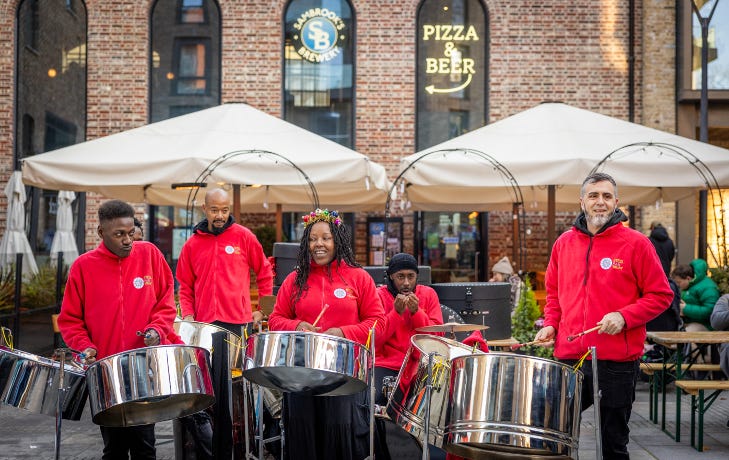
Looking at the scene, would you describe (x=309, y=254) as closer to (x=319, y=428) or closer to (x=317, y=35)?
(x=319, y=428)

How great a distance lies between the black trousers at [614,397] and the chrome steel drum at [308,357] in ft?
3.70

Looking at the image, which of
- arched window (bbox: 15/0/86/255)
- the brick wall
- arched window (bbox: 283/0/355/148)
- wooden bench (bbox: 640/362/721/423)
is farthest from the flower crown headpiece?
arched window (bbox: 15/0/86/255)

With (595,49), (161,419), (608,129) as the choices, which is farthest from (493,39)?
(161,419)

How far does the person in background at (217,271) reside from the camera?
18.7ft

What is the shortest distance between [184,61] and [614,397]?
A: 9.86m

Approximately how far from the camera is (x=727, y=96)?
11.6m

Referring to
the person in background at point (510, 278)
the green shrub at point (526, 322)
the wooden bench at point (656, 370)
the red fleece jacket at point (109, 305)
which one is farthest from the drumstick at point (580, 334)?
the person in background at point (510, 278)

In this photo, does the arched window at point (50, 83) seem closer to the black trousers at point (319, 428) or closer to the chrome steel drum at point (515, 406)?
the black trousers at point (319, 428)

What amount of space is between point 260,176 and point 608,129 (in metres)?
3.55

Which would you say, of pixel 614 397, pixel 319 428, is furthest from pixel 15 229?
pixel 614 397

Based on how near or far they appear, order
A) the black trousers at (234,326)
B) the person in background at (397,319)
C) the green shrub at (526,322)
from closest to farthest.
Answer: the person in background at (397,319)
the black trousers at (234,326)
the green shrub at (526,322)

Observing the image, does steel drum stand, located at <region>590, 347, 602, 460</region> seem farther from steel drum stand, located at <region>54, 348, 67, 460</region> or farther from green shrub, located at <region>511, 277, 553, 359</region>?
green shrub, located at <region>511, 277, 553, 359</region>

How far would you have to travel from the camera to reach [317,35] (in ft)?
39.8

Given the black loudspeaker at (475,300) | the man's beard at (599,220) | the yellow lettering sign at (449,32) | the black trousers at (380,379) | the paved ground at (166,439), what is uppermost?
the yellow lettering sign at (449,32)
